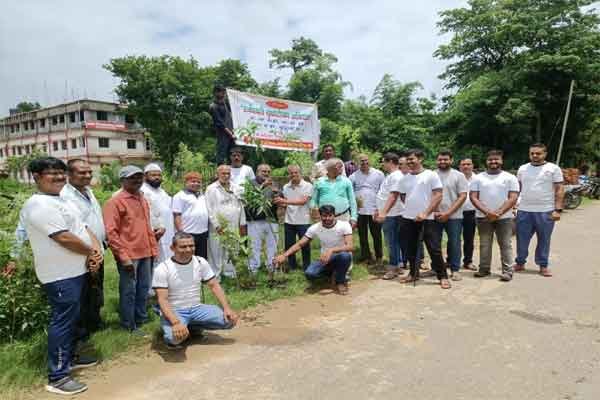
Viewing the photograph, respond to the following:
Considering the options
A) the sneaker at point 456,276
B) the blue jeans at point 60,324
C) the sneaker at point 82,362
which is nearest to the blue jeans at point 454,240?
the sneaker at point 456,276

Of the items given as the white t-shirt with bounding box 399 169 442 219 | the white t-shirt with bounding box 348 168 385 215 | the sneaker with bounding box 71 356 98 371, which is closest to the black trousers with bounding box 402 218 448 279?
the white t-shirt with bounding box 399 169 442 219

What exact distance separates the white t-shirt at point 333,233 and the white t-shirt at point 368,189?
3.69 feet

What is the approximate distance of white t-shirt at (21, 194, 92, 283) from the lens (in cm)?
282

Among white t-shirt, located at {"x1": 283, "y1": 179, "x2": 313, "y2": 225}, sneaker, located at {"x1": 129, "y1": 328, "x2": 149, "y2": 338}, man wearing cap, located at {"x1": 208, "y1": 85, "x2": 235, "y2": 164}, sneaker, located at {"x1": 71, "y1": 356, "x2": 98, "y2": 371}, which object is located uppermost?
man wearing cap, located at {"x1": 208, "y1": 85, "x2": 235, "y2": 164}

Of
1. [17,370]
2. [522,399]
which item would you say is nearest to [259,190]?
[17,370]

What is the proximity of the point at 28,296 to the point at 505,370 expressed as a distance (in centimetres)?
393

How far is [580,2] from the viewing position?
59.4 ft

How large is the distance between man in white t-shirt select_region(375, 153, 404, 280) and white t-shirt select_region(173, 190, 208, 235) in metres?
2.49

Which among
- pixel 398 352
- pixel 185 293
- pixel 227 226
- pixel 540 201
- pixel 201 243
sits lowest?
pixel 398 352

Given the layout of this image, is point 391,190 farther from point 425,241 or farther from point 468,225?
point 468,225

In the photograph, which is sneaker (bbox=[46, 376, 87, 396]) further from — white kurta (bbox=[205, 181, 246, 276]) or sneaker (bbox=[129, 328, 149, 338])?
white kurta (bbox=[205, 181, 246, 276])

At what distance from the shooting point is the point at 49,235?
2832 millimetres

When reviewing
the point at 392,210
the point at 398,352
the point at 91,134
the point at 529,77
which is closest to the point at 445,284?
the point at 392,210

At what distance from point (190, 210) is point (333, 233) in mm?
1805
